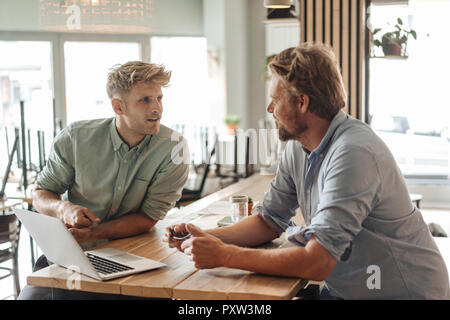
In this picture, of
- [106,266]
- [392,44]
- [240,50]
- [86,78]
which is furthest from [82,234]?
[240,50]

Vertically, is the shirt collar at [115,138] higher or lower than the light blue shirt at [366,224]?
higher

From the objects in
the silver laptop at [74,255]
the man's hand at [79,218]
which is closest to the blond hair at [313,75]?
the silver laptop at [74,255]

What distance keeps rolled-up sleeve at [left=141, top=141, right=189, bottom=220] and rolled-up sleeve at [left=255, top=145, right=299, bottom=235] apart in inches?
17.5

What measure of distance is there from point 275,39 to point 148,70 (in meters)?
7.84

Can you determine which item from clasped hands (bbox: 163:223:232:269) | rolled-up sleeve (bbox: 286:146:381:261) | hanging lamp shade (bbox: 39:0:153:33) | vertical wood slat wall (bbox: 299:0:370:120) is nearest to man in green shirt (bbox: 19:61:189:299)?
clasped hands (bbox: 163:223:232:269)

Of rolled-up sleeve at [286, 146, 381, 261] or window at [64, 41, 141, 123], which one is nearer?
rolled-up sleeve at [286, 146, 381, 261]

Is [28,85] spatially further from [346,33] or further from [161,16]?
[346,33]

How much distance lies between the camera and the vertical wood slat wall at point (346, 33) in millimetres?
5078

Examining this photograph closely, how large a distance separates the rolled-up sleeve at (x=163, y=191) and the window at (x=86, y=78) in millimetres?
5699

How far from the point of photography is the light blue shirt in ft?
4.74

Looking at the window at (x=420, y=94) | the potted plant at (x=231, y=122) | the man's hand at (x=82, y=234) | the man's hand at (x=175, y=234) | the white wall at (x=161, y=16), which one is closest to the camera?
the man's hand at (x=175, y=234)

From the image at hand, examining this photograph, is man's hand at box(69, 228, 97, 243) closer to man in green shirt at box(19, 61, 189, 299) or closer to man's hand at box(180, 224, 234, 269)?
man in green shirt at box(19, 61, 189, 299)

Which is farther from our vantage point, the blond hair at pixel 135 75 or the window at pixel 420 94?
the window at pixel 420 94

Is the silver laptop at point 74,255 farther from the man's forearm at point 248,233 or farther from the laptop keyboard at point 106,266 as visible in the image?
the man's forearm at point 248,233
